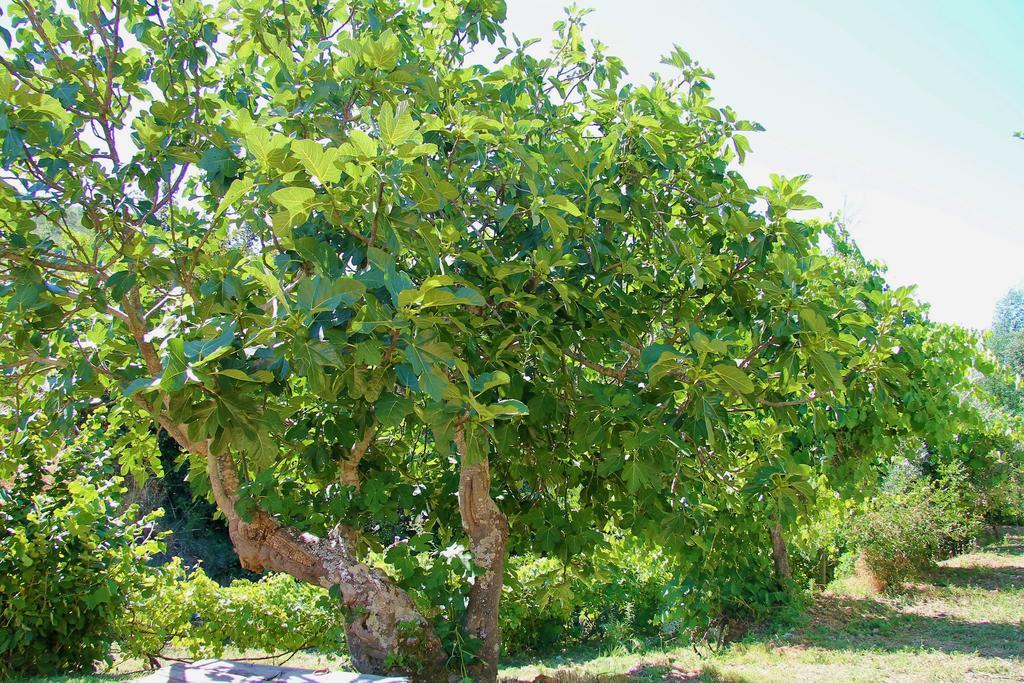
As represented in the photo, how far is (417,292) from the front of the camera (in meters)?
1.96

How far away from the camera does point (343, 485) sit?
3.91 meters

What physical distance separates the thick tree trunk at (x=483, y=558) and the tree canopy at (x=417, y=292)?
0.02 metres

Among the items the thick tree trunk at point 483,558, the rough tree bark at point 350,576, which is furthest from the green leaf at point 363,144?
the thick tree trunk at point 483,558

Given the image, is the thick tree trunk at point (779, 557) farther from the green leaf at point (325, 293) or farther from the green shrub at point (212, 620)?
the green leaf at point (325, 293)

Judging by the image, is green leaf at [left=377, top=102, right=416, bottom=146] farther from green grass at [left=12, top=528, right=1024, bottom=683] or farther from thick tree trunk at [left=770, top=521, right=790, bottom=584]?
thick tree trunk at [left=770, top=521, right=790, bottom=584]

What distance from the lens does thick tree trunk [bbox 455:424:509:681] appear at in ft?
12.2

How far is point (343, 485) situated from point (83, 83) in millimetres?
2250

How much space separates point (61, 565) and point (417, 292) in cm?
465

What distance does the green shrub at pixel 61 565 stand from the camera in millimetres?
4992

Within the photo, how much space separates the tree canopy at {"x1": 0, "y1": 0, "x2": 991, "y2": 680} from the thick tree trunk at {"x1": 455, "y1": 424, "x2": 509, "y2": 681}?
15 millimetres

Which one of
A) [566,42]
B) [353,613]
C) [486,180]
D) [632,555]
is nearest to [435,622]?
[353,613]

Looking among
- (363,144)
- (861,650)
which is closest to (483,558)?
(363,144)

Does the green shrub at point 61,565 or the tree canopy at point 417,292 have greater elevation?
the tree canopy at point 417,292

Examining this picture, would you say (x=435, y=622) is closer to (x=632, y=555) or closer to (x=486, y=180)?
Answer: (x=486, y=180)
